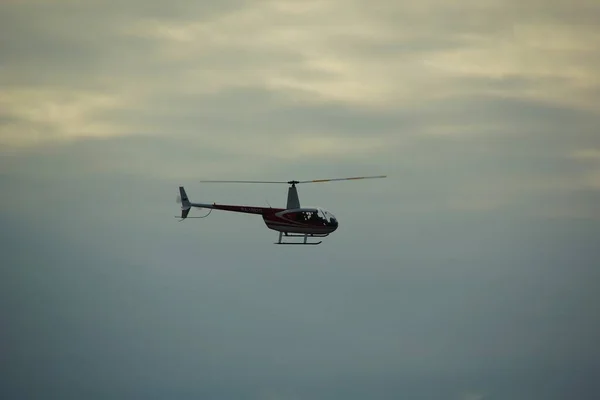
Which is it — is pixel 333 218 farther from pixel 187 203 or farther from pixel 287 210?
pixel 187 203

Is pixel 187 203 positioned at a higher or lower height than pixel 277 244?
higher

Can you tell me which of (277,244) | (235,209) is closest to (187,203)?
(235,209)

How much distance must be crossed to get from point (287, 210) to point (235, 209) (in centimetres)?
666

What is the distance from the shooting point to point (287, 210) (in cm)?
11962

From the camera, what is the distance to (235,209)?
122312mm

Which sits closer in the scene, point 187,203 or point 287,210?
point 287,210

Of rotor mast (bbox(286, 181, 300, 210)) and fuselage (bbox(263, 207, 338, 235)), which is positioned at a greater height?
rotor mast (bbox(286, 181, 300, 210))

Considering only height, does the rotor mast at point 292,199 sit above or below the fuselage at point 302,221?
above

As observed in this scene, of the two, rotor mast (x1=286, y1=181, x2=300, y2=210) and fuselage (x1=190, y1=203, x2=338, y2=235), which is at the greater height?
rotor mast (x1=286, y1=181, x2=300, y2=210)

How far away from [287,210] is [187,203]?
14539 mm

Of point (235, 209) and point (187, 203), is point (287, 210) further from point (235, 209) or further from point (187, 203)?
point (187, 203)

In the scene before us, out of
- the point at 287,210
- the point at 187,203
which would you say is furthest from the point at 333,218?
the point at 187,203

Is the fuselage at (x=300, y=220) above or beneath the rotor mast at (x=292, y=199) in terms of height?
beneath

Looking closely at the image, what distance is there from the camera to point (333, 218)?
12031 centimetres
